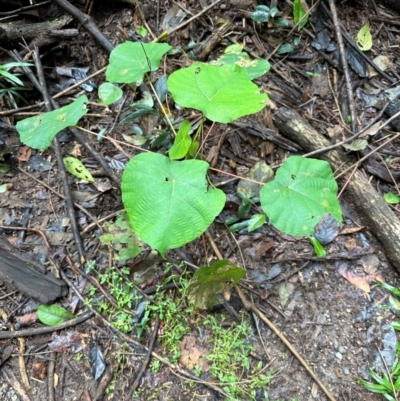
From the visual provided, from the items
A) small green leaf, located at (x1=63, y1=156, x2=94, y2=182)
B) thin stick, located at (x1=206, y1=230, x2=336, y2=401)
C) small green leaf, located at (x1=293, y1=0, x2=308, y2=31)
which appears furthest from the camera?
small green leaf, located at (x1=293, y1=0, x2=308, y2=31)

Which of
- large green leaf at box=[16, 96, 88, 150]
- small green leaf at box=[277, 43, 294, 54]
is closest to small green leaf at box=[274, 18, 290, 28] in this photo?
small green leaf at box=[277, 43, 294, 54]

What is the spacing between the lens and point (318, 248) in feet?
7.04

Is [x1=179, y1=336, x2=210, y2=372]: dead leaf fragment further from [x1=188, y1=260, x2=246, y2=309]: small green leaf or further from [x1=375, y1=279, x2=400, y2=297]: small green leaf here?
[x1=375, y1=279, x2=400, y2=297]: small green leaf

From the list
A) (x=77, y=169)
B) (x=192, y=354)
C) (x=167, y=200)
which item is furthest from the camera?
(x=77, y=169)

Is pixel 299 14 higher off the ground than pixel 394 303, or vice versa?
pixel 299 14

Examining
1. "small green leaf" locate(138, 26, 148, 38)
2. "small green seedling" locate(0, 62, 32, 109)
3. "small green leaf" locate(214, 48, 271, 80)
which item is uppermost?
"small green leaf" locate(214, 48, 271, 80)

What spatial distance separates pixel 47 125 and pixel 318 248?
153 cm

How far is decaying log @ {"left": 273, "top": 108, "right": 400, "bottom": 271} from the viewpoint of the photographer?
6.97 ft

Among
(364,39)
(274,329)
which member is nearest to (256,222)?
(274,329)

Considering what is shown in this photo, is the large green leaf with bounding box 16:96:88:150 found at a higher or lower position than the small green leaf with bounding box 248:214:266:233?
higher

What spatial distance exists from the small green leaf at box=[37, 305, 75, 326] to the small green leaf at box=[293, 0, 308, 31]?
7.74 feet

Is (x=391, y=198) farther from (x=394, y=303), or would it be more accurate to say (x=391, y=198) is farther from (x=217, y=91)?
(x=217, y=91)

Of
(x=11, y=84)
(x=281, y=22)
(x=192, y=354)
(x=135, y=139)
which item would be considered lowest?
(x=192, y=354)

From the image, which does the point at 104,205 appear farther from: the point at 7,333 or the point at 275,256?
the point at 275,256
